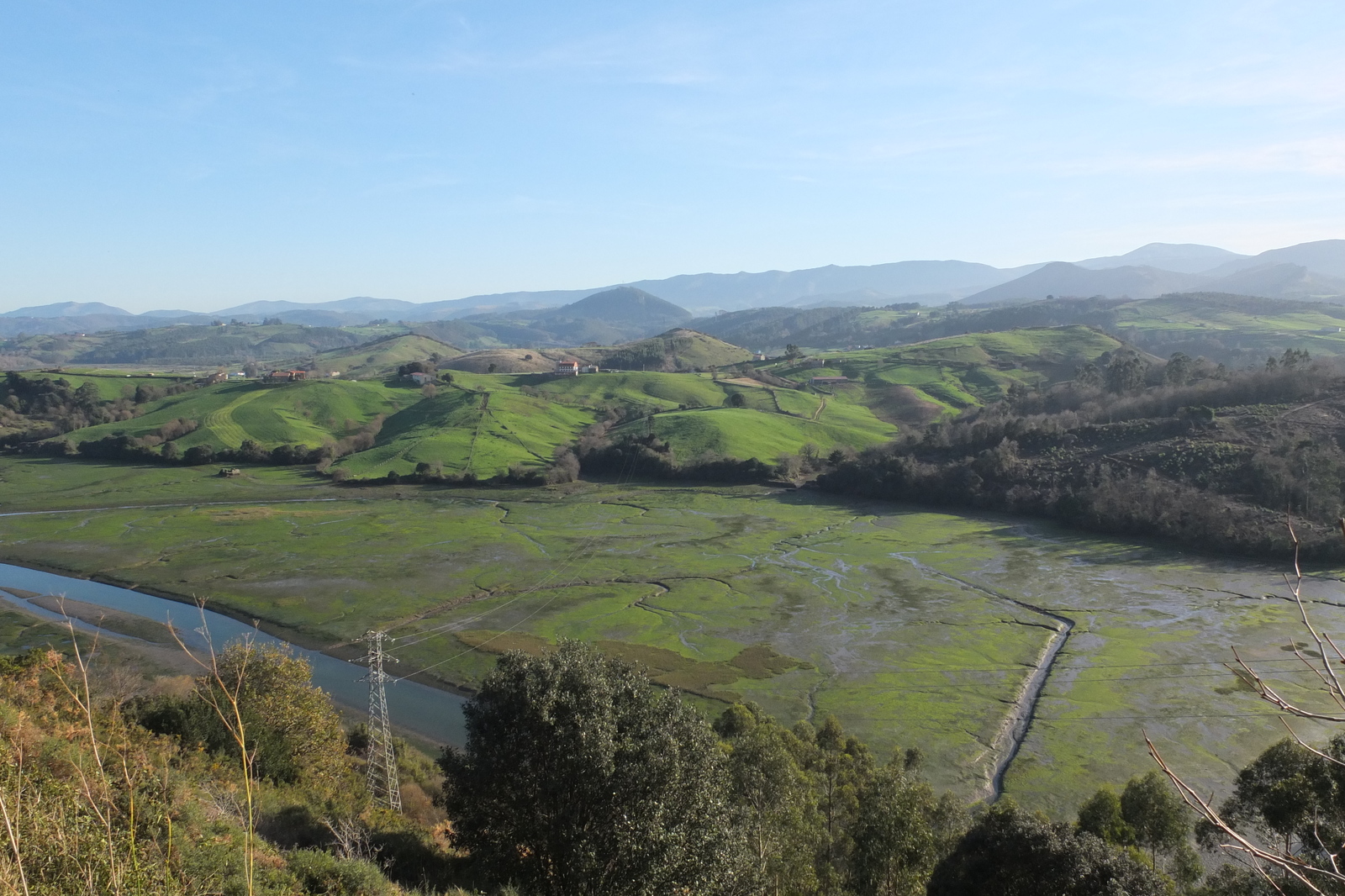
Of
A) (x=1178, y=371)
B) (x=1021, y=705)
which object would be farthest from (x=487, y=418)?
(x=1178, y=371)

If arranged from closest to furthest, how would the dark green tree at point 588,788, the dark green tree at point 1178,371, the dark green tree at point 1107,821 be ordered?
the dark green tree at point 588,788, the dark green tree at point 1107,821, the dark green tree at point 1178,371

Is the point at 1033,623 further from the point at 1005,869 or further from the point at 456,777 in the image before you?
the point at 456,777

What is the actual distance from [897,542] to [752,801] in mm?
57804

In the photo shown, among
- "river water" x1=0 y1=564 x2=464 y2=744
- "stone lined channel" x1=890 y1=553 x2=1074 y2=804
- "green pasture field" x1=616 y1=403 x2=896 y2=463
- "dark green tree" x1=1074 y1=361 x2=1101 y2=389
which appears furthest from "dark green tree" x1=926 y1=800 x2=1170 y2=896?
"dark green tree" x1=1074 y1=361 x2=1101 y2=389

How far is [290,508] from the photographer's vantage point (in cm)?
9344

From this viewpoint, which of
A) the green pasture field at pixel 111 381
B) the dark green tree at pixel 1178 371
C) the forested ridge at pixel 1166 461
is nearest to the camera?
the forested ridge at pixel 1166 461

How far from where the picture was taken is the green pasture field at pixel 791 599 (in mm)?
41125

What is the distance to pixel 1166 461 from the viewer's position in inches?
3388

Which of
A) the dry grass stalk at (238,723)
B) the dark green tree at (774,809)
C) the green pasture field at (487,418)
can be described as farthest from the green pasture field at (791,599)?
the dry grass stalk at (238,723)

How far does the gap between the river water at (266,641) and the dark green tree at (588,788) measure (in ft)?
53.4

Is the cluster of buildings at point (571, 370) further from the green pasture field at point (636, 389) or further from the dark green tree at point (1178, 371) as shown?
the dark green tree at point (1178, 371)

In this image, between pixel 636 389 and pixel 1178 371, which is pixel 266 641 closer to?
pixel 636 389

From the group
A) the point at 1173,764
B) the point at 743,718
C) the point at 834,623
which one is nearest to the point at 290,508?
the point at 834,623

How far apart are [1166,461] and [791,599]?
173ft
